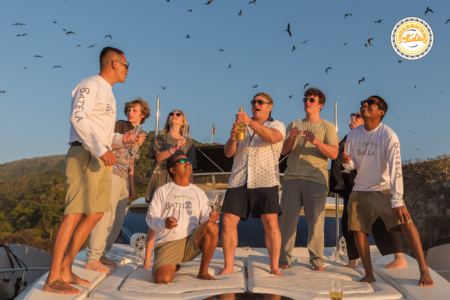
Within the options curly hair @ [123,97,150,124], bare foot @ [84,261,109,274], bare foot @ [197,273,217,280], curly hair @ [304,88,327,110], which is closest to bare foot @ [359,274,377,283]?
bare foot @ [197,273,217,280]

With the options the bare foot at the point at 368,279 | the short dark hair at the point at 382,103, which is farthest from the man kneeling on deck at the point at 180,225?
the short dark hair at the point at 382,103

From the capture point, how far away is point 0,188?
4884cm

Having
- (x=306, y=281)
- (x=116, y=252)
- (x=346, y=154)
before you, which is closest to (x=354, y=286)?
(x=306, y=281)

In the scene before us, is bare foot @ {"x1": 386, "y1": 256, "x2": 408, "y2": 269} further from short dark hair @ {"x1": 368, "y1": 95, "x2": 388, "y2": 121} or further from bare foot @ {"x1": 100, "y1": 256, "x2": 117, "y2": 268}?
bare foot @ {"x1": 100, "y1": 256, "x2": 117, "y2": 268}

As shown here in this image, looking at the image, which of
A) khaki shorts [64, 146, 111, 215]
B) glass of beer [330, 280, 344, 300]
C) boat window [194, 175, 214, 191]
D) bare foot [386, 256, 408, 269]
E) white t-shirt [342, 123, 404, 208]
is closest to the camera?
glass of beer [330, 280, 344, 300]

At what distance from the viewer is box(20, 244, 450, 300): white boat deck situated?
8.73ft

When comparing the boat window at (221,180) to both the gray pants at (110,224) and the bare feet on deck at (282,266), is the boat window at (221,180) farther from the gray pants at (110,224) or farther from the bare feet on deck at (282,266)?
the bare feet on deck at (282,266)

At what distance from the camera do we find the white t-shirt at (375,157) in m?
3.46

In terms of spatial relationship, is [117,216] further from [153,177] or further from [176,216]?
[176,216]

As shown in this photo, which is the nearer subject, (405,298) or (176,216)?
(405,298)

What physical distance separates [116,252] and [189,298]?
7.36ft

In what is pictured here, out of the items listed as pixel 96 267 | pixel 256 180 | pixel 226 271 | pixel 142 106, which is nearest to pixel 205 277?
pixel 226 271

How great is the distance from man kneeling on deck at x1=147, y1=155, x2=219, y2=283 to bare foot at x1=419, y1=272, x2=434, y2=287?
1.70 meters

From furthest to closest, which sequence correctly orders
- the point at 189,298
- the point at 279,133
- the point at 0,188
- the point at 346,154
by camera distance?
the point at 0,188, the point at 279,133, the point at 346,154, the point at 189,298
